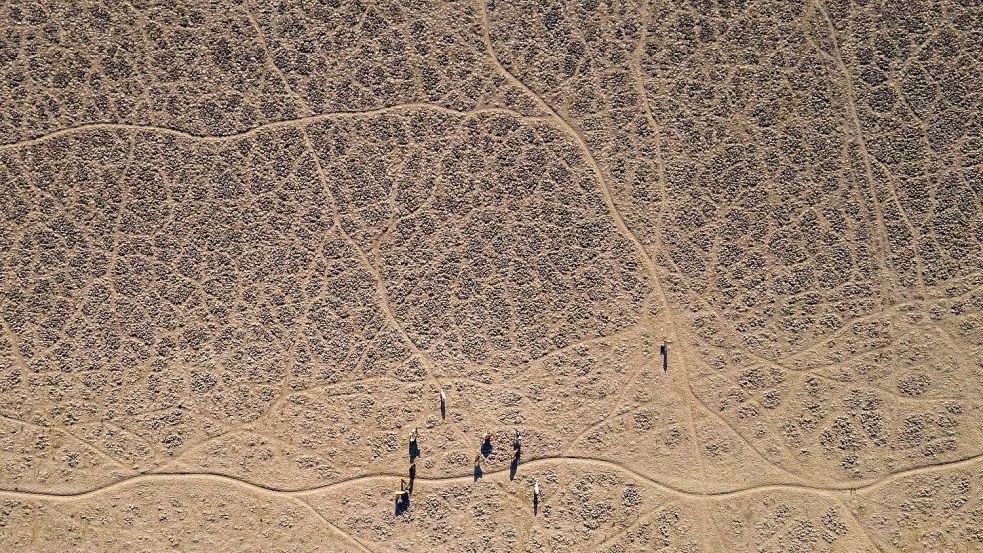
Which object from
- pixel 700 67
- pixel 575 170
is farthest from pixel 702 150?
pixel 575 170

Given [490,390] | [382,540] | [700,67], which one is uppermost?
[700,67]

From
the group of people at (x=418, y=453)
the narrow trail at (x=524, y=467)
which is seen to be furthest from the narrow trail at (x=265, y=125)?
the narrow trail at (x=524, y=467)

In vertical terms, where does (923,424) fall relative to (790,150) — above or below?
below

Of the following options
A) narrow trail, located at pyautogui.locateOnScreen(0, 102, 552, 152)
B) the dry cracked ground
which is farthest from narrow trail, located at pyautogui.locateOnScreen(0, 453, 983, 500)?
narrow trail, located at pyautogui.locateOnScreen(0, 102, 552, 152)

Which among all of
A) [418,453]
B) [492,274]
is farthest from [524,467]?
[492,274]

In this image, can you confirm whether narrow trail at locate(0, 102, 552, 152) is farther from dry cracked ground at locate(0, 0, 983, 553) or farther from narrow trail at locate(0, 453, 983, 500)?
narrow trail at locate(0, 453, 983, 500)

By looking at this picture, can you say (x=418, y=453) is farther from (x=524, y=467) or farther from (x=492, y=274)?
(x=492, y=274)

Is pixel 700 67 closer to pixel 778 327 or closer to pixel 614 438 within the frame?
pixel 778 327

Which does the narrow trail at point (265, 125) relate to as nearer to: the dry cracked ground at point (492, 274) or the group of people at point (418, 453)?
the dry cracked ground at point (492, 274)
